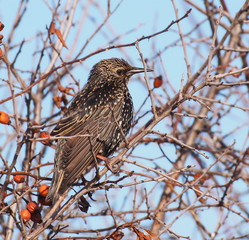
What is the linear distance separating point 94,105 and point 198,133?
2.07 meters

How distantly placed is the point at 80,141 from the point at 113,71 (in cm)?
160

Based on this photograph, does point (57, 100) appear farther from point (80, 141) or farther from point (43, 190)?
point (43, 190)

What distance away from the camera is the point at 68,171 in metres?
4.84

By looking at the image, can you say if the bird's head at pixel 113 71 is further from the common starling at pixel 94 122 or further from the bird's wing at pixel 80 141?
the bird's wing at pixel 80 141

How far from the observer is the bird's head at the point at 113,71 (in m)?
6.40

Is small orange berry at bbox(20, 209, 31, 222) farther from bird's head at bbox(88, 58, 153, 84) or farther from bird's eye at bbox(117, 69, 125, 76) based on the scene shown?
bird's eye at bbox(117, 69, 125, 76)

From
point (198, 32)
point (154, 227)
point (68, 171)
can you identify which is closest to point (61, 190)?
point (68, 171)

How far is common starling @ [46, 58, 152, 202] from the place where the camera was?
4.88 m

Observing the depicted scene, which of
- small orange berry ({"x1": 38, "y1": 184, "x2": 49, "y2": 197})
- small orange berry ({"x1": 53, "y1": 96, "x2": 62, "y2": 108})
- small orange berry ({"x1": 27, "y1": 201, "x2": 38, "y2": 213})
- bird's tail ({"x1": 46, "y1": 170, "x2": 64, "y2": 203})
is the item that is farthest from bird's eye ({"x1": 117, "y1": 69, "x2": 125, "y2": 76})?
small orange berry ({"x1": 27, "y1": 201, "x2": 38, "y2": 213})

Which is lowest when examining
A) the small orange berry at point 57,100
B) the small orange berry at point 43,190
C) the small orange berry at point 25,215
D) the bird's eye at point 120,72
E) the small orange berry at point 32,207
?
the small orange berry at point 25,215

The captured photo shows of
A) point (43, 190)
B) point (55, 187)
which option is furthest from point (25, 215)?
point (55, 187)

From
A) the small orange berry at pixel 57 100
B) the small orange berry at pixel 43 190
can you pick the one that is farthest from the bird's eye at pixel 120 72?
the small orange berry at pixel 43 190

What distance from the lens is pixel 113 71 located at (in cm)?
650

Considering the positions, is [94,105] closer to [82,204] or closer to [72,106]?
[72,106]
